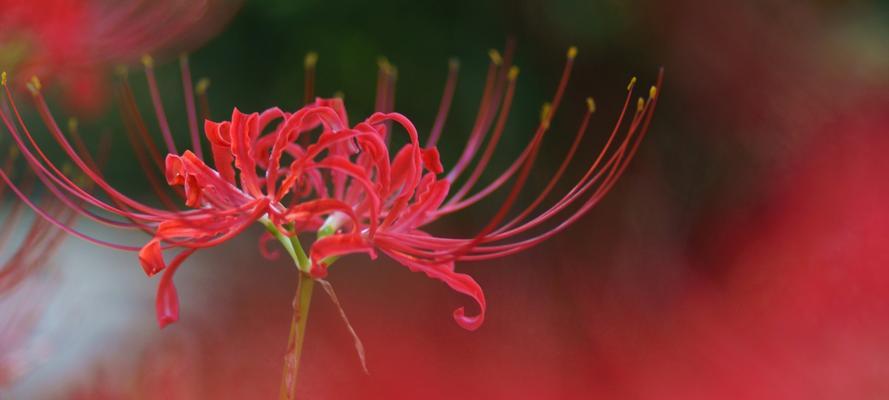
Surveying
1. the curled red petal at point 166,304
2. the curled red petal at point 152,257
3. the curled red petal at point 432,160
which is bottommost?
the curled red petal at point 166,304

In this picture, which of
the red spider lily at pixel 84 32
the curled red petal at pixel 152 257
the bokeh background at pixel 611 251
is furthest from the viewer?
the bokeh background at pixel 611 251

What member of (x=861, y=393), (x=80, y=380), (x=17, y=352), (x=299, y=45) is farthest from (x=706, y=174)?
(x=17, y=352)

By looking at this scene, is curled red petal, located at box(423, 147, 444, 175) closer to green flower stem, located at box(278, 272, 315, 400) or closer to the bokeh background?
green flower stem, located at box(278, 272, 315, 400)

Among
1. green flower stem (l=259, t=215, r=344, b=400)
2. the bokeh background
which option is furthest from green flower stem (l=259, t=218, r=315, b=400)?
the bokeh background

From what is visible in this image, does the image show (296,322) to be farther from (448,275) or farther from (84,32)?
(84,32)

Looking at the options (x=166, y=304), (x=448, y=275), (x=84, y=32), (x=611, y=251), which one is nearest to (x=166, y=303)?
(x=166, y=304)

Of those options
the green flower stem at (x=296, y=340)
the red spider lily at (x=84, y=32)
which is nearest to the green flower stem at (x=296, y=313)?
the green flower stem at (x=296, y=340)

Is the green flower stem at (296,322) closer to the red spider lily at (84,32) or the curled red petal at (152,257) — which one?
the curled red petal at (152,257)
